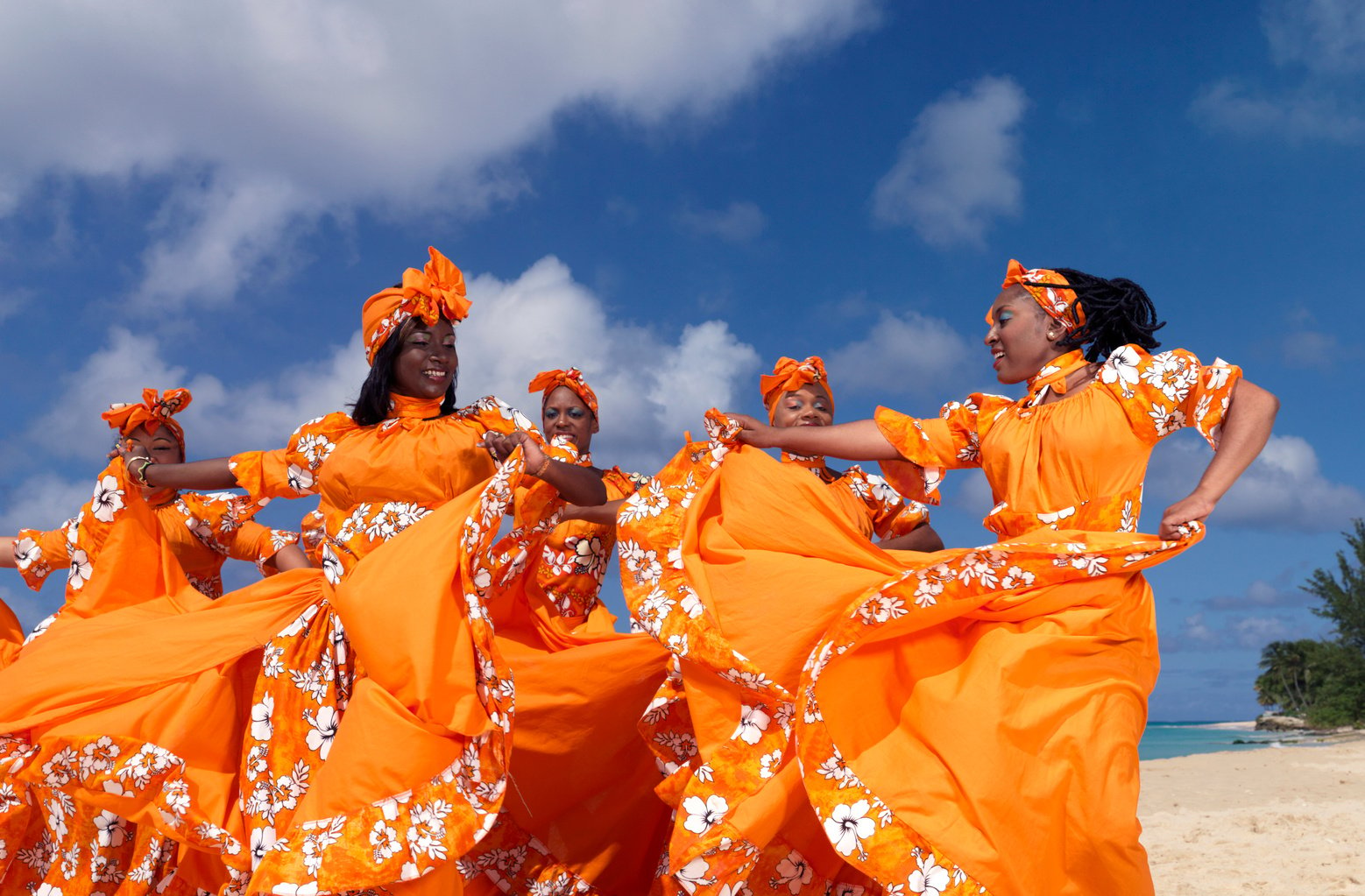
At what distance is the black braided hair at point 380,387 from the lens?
16.8 ft

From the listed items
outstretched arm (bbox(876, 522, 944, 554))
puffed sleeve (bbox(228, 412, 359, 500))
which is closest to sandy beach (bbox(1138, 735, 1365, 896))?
outstretched arm (bbox(876, 522, 944, 554))

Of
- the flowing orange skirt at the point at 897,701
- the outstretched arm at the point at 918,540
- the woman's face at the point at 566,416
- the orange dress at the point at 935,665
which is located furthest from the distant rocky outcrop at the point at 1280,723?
the flowing orange skirt at the point at 897,701

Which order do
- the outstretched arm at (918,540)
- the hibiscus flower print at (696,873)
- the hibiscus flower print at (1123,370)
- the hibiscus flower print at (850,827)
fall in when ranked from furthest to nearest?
the outstretched arm at (918,540)
the hibiscus flower print at (1123,370)
the hibiscus flower print at (696,873)
the hibiscus flower print at (850,827)

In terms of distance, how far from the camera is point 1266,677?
43219 millimetres

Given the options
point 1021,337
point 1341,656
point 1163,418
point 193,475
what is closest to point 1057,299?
point 1021,337

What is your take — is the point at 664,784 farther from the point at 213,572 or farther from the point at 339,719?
the point at 213,572

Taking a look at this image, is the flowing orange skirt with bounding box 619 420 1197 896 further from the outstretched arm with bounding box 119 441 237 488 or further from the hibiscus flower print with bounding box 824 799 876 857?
the outstretched arm with bounding box 119 441 237 488

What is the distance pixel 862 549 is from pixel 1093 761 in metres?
1.11

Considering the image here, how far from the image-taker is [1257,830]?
9.03 m

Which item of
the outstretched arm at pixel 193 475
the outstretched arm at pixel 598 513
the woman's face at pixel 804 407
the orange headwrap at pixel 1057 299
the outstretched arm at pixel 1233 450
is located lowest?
the outstretched arm at pixel 1233 450

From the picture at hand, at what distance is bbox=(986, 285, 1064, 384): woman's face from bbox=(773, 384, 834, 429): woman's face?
1.99 meters

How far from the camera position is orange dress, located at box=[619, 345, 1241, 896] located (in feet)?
11.2

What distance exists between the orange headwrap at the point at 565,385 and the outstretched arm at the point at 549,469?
2127 mm

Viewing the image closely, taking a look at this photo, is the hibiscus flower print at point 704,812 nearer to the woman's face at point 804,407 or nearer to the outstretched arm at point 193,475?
the outstretched arm at point 193,475
